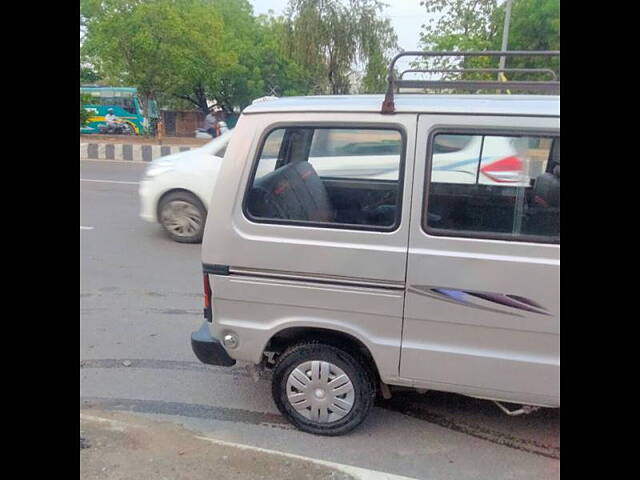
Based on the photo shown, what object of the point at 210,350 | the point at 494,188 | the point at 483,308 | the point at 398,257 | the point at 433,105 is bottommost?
the point at 210,350

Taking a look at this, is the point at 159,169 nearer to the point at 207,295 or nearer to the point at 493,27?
the point at 207,295

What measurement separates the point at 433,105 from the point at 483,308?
1037 millimetres

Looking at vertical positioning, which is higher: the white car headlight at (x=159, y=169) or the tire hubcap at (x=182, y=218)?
the white car headlight at (x=159, y=169)

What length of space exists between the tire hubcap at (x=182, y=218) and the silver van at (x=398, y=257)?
4024 millimetres

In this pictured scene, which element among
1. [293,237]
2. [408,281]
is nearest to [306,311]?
[293,237]

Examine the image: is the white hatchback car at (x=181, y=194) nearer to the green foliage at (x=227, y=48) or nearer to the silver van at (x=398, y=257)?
the silver van at (x=398, y=257)

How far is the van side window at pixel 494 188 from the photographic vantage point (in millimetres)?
2492

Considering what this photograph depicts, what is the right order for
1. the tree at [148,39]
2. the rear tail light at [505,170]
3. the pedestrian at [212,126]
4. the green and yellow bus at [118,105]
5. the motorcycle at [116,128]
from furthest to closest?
the green and yellow bus at [118,105]
the motorcycle at [116,128]
the tree at [148,39]
the pedestrian at [212,126]
the rear tail light at [505,170]

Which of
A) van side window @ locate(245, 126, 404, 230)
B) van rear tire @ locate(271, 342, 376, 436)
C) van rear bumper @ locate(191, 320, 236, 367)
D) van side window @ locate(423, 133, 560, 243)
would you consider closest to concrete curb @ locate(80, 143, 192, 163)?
van side window @ locate(245, 126, 404, 230)

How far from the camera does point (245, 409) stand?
129 inches

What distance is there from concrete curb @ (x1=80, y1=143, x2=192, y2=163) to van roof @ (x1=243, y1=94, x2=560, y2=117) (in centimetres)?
1488

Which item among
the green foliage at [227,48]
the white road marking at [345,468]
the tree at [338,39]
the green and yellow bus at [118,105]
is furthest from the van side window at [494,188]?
the green and yellow bus at [118,105]

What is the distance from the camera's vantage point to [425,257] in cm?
256
